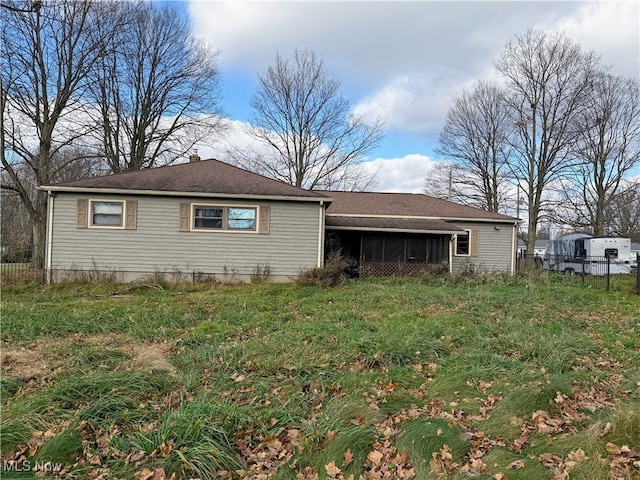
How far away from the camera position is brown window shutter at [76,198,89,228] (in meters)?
13.2

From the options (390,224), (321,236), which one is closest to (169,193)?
(321,236)

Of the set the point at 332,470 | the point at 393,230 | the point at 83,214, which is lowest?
the point at 332,470

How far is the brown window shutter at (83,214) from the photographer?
13.2 metres

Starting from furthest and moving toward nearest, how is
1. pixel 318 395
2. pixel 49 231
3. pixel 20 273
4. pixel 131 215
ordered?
pixel 131 215 → pixel 49 231 → pixel 20 273 → pixel 318 395

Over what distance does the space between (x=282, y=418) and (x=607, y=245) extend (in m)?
25.1

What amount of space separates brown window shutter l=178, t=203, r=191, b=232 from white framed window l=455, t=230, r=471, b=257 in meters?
12.5

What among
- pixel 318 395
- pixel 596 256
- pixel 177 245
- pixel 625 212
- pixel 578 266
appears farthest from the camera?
pixel 625 212

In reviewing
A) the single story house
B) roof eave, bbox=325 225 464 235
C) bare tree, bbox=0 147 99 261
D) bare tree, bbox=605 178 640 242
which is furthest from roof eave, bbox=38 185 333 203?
bare tree, bbox=605 178 640 242

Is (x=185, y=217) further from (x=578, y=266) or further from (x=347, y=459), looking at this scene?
(x=578, y=266)

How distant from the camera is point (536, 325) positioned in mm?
7562

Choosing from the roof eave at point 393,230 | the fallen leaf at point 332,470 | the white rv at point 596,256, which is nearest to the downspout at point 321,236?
the roof eave at point 393,230

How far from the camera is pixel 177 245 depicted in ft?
44.3

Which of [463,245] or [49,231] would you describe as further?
[463,245]

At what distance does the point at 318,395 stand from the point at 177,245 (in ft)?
34.4
